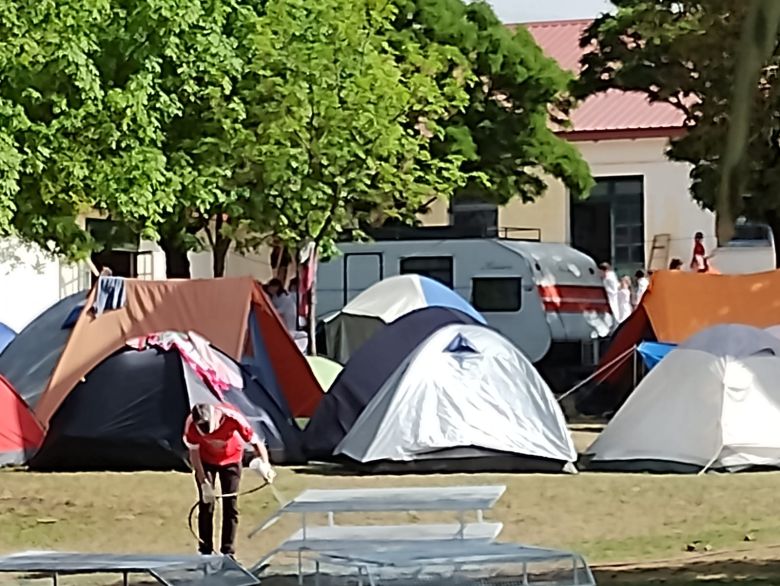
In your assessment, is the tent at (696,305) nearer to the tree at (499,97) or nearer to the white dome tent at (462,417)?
the white dome tent at (462,417)

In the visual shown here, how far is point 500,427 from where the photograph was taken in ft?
50.6

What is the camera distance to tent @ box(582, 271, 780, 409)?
20.1m

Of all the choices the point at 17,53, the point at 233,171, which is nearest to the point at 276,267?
the point at 233,171

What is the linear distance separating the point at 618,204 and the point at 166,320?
21.7 metres

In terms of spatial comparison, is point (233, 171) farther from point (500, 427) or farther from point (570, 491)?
point (570, 491)

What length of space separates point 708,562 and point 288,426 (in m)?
7.22

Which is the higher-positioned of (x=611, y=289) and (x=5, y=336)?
(x=611, y=289)

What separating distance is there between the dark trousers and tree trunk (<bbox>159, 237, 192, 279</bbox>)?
1393cm

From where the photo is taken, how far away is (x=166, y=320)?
1811 centimetres

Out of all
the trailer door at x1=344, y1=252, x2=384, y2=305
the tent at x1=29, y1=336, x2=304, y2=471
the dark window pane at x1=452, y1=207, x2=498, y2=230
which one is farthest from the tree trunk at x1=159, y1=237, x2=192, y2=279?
the dark window pane at x1=452, y1=207, x2=498, y2=230

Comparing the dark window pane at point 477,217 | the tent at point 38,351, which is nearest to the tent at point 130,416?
the tent at point 38,351

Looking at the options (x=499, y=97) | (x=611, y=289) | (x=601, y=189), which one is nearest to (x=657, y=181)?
(x=601, y=189)

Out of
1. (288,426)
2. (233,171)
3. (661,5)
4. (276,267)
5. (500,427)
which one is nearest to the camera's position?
(661,5)

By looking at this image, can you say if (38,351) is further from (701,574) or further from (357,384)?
(701,574)
